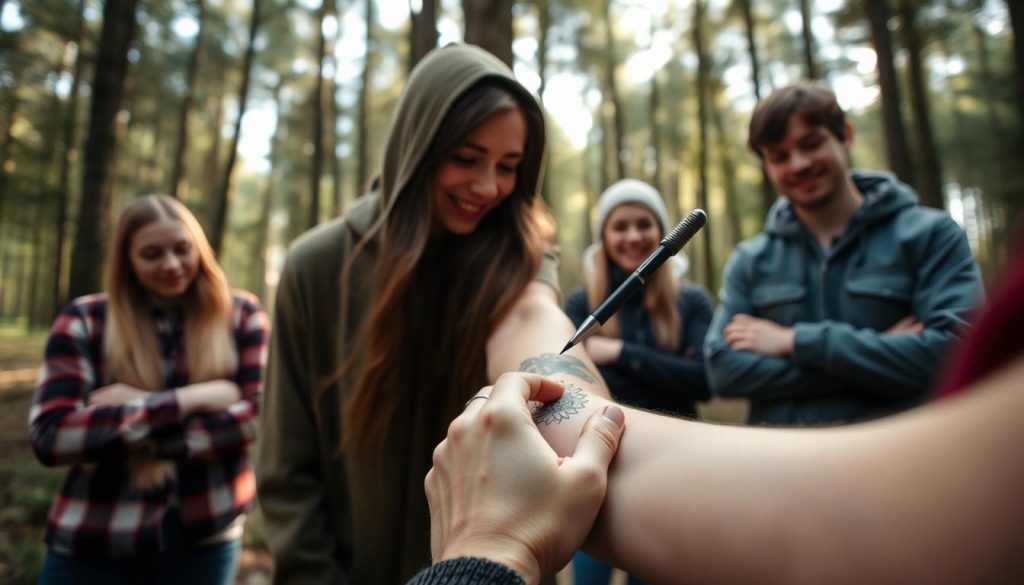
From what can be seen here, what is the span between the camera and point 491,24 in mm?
4355

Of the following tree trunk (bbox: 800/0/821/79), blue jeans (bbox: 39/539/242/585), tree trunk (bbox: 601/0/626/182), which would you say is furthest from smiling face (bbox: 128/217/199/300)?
tree trunk (bbox: 601/0/626/182)

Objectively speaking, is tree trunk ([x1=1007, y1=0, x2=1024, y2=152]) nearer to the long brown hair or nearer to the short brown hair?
the short brown hair

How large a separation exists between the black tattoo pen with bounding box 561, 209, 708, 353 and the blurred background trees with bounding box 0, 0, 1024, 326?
3.59 metres

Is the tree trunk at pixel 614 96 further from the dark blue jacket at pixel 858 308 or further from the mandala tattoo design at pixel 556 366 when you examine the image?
the mandala tattoo design at pixel 556 366

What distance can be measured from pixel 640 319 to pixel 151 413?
110 inches

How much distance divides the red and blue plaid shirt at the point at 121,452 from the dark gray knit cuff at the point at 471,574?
7.34 ft

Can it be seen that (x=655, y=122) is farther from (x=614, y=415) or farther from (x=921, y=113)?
(x=614, y=415)

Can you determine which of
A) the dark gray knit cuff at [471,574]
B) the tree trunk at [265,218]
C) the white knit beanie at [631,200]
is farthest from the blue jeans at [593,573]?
the tree trunk at [265,218]

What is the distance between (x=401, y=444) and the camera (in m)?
1.92

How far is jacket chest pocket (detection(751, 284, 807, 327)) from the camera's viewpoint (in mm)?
2598

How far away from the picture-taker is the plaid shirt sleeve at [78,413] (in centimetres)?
234

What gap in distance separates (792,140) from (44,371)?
3.69m

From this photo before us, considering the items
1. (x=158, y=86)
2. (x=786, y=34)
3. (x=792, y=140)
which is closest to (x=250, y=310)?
(x=792, y=140)

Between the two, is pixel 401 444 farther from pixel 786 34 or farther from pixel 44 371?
pixel 786 34
